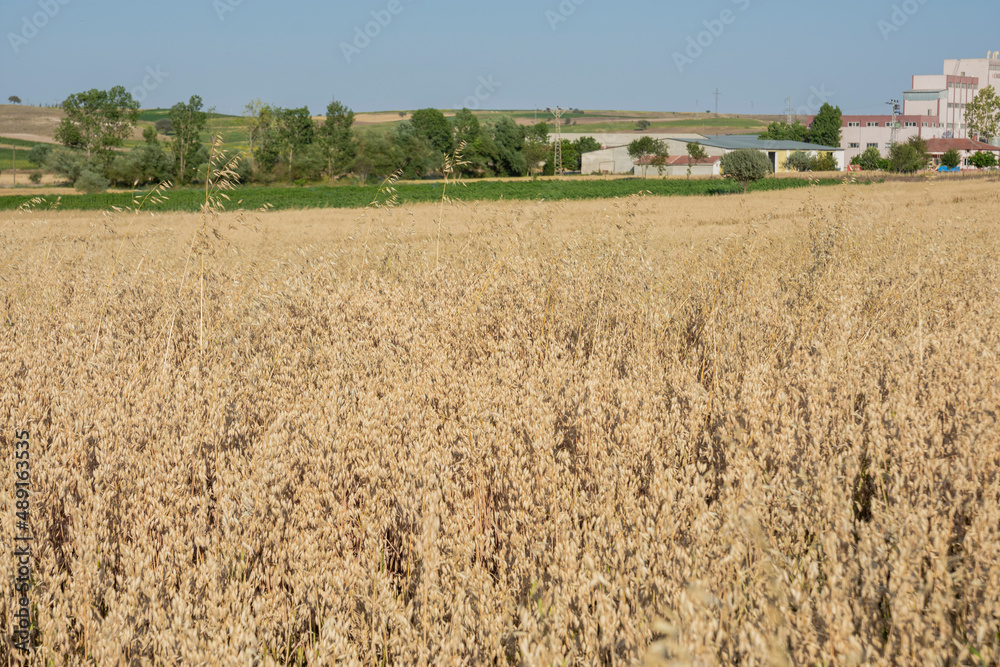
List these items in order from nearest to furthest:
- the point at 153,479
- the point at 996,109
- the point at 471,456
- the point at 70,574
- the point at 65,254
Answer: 1. the point at 70,574
2. the point at 153,479
3. the point at 471,456
4. the point at 65,254
5. the point at 996,109

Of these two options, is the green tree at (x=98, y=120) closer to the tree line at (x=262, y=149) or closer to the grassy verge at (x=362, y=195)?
the tree line at (x=262, y=149)

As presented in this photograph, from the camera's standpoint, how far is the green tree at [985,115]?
12419 centimetres

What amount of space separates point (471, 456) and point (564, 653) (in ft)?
3.21

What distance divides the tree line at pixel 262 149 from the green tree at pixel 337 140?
0.47 ft

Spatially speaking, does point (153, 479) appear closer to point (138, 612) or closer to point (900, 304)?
point (138, 612)

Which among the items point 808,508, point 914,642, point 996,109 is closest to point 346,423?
point 808,508

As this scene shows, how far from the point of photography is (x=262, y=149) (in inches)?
3280

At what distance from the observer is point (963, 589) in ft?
5.09

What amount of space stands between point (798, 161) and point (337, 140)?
2682 inches

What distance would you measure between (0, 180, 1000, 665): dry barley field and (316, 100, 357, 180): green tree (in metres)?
90.6

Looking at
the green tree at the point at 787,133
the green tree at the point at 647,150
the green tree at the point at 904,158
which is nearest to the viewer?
the green tree at the point at 904,158

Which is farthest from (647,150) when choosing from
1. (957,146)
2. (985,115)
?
(985,115)

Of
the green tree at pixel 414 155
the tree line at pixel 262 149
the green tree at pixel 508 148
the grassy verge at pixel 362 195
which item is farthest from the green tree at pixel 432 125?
the grassy verge at pixel 362 195

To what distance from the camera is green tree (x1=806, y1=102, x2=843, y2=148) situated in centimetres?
14150
